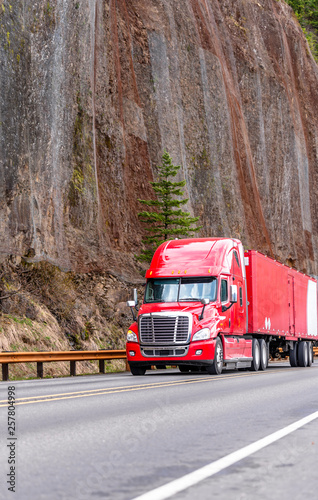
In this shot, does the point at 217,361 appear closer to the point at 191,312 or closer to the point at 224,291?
the point at 191,312

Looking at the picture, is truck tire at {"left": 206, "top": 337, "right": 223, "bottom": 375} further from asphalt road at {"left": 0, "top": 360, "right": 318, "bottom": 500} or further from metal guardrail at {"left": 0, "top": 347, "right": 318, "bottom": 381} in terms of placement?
asphalt road at {"left": 0, "top": 360, "right": 318, "bottom": 500}

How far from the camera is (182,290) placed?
19359 mm

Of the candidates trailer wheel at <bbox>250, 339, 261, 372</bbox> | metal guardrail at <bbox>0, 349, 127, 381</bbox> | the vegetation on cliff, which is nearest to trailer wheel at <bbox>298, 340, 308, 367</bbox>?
trailer wheel at <bbox>250, 339, 261, 372</bbox>

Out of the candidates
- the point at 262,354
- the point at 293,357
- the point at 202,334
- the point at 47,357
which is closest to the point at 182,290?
the point at 202,334

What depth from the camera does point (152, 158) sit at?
42656 mm

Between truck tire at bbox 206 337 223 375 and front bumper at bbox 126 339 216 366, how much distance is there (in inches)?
7.2

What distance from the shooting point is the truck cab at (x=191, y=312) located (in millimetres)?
18453

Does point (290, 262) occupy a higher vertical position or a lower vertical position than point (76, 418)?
higher

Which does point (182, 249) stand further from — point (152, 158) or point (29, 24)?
point (152, 158)

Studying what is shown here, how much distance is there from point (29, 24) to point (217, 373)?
63.4 ft

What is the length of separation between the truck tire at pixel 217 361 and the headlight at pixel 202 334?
406mm

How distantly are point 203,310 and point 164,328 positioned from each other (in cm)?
112

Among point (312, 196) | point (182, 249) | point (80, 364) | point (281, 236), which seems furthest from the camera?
point (312, 196)

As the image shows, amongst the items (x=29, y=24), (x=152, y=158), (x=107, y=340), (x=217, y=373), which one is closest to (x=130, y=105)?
(x=152, y=158)
